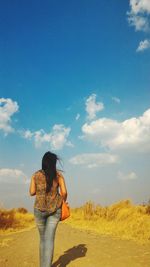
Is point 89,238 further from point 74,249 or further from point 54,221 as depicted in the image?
point 54,221

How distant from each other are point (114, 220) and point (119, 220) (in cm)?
48

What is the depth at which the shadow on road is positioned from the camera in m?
8.61

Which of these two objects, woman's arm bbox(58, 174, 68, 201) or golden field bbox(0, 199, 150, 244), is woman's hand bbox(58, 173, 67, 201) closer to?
woman's arm bbox(58, 174, 68, 201)

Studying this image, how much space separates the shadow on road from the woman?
164 centimetres

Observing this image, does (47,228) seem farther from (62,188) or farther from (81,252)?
(81,252)

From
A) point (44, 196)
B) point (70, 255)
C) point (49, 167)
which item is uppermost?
point (49, 167)

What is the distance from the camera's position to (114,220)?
1698 cm

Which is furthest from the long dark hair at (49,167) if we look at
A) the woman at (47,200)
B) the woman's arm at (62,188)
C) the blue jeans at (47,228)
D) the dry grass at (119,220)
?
the dry grass at (119,220)

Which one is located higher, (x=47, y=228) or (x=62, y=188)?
(x=62, y=188)

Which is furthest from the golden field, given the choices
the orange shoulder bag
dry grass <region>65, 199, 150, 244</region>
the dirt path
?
the orange shoulder bag

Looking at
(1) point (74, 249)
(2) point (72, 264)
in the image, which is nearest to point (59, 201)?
(2) point (72, 264)

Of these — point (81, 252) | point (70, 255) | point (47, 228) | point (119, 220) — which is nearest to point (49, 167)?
point (47, 228)

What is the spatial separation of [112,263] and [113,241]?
3170 millimetres

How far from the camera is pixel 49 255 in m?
7.00
